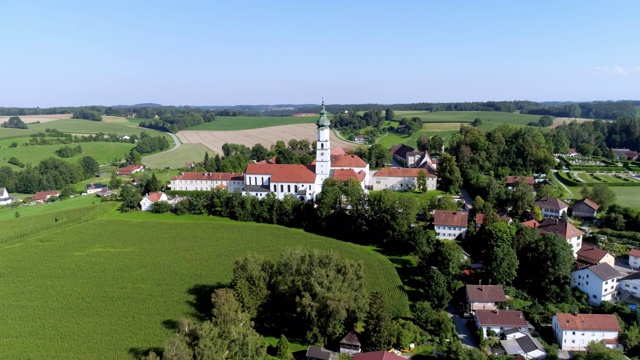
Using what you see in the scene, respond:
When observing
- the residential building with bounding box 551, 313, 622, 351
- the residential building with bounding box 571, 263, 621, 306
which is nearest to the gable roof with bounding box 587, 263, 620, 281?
the residential building with bounding box 571, 263, 621, 306

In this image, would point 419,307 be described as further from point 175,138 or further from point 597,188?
point 175,138

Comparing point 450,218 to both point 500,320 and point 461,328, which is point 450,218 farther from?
point 500,320

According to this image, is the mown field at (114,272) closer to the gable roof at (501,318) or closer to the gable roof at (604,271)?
the gable roof at (501,318)

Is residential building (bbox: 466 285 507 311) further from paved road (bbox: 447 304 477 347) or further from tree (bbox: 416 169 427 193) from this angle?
tree (bbox: 416 169 427 193)

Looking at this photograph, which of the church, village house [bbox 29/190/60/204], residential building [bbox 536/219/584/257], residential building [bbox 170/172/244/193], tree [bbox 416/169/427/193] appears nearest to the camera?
residential building [bbox 536/219/584/257]

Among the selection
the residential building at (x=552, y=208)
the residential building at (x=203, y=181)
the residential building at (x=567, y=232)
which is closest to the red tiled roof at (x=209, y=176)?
the residential building at (x=203, y=181)

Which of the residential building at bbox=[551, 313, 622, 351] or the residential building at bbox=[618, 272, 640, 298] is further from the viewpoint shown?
the residential building at bbox=[618, 272, 640, 298]

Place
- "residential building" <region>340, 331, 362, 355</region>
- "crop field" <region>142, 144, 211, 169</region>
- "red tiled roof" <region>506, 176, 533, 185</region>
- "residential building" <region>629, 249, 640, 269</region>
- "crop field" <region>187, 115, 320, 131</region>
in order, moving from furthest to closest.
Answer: "crop field" <region>187, 115, 320, 131</region>, "crop field" <region>142, 144, 211, 169</region>, "red tiled roof" <region>506, 176, 533, 185</region>, "residential building" <region>629, 249, 640, 269</region>, "residential building" <region>340, 331, 362, 355</region>
